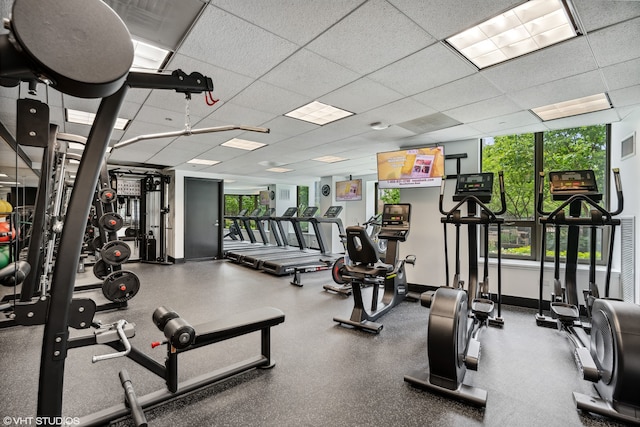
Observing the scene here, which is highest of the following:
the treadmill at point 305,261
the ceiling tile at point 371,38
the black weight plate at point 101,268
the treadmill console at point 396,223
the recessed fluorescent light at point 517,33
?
the recessed fluorescent light at point 517,33

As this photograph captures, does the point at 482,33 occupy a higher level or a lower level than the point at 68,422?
higher

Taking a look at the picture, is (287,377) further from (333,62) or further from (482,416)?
(333,62)

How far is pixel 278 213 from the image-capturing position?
12375 mm

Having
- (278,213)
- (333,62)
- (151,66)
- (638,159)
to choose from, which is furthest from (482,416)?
(278,213)

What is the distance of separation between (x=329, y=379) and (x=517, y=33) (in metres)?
3.09

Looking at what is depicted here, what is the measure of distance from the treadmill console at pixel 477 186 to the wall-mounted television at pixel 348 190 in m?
5.54

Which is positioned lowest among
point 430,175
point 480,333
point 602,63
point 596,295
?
point 480,333

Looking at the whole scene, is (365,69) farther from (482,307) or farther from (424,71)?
(482,307)

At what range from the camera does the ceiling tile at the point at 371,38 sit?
200 cm

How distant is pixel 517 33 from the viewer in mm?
2256

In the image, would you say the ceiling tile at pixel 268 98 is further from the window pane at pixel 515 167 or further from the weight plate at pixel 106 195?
the window pane at pixel 515 167

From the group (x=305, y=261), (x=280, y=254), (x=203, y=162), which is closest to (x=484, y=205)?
(x=305, y=261)

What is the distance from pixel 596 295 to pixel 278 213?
407 inches

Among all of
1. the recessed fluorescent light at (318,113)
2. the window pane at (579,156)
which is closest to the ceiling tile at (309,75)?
the recessed fluorescent light at (318,113)
